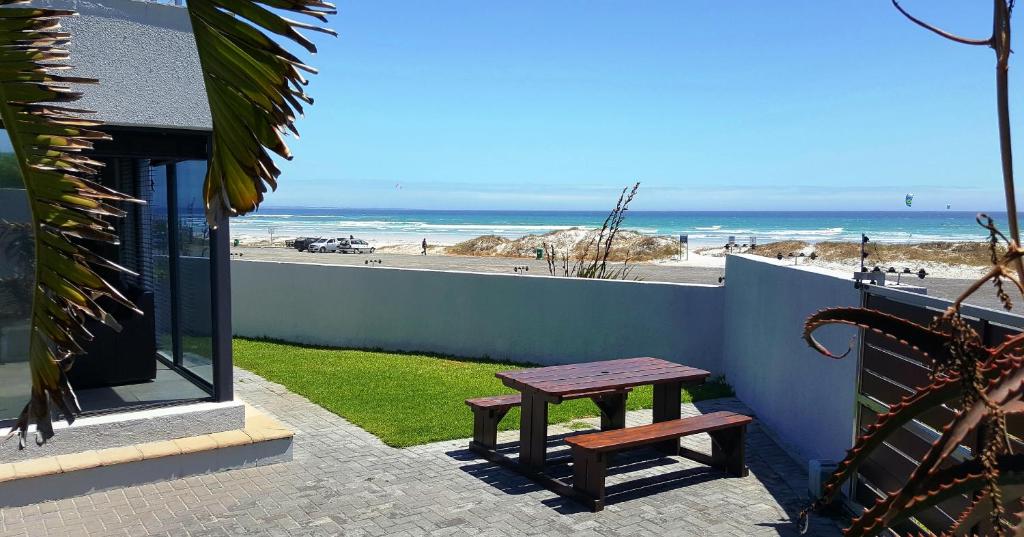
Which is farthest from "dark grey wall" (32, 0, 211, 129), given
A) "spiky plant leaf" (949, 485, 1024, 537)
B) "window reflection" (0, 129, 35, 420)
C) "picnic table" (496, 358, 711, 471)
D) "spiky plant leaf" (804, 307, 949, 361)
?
"spiky plant leaf" (949, 485, 1024, 537)

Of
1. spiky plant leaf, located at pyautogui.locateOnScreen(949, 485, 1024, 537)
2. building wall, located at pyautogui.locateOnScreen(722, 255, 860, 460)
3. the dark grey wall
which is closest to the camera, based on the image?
spiky plant leaf, located at pyautogui.locateOnScreen(949, 485, 1024, 537)

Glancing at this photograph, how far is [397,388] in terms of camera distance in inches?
366

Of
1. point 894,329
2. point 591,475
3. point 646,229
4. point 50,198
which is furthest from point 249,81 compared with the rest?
point 646,229

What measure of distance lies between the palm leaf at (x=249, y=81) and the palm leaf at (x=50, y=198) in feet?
1.11

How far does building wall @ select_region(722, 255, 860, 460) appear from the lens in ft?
20.0

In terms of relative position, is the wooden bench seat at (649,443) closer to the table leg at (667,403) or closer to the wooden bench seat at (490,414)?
the table leg at (667,403)

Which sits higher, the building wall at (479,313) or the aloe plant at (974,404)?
the aloe plant at (974,404)

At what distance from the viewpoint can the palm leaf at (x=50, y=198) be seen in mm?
2064

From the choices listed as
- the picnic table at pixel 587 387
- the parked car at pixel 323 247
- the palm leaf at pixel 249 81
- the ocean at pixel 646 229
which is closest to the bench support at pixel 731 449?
the picnic table at pixel 587 387

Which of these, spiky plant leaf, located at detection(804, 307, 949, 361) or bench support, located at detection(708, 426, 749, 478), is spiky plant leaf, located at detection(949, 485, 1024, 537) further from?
bench support, located at detection(708, 426, 749, 478)

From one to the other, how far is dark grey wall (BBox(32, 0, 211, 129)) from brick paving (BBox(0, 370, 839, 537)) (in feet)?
9.06

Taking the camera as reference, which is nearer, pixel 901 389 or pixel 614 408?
pixel 901 389

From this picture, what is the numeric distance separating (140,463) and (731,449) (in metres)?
4.51

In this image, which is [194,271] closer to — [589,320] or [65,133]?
[589,320]
